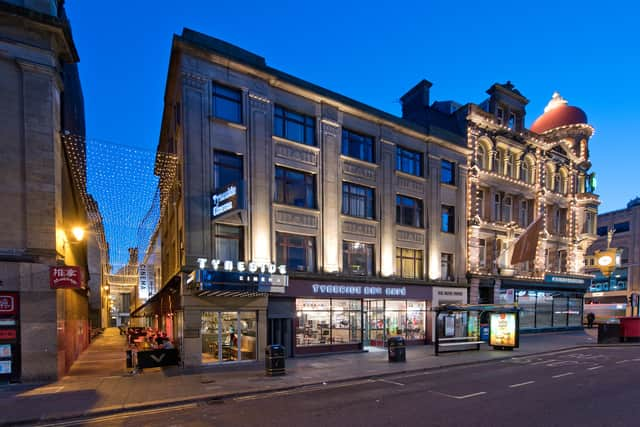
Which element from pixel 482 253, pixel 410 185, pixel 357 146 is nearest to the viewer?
pixel 357 146

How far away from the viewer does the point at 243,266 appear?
15.6m

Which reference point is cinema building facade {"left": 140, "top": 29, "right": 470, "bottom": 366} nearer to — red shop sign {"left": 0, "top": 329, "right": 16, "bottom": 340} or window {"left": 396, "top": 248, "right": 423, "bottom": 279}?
window {"left": 396, "top": 248, "right": 423, "bottom": 279}

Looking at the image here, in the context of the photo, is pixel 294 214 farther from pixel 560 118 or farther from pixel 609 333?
pixel 560 118

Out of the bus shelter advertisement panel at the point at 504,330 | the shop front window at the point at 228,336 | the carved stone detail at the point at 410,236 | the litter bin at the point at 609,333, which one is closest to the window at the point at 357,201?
the carved stone detail at the point at 410,236

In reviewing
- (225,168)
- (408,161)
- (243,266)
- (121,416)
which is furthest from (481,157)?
(121,416)

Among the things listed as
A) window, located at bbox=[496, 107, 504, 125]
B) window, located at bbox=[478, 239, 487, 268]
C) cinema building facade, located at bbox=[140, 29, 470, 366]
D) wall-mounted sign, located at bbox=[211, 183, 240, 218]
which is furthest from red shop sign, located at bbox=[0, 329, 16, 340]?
window, located at bbox=[496, 107, 504, 125]

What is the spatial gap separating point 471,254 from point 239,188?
58.3 feet

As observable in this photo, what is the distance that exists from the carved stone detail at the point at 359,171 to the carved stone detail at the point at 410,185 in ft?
7.09

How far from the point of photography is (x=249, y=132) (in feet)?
56.2

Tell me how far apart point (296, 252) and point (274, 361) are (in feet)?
20.4

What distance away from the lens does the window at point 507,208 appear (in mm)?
28203

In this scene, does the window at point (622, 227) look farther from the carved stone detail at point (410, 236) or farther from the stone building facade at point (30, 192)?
the stone building facade at point (30, 192)

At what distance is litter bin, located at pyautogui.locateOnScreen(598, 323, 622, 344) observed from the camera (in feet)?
76.3

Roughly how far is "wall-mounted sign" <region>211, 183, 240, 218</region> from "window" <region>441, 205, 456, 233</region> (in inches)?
612
